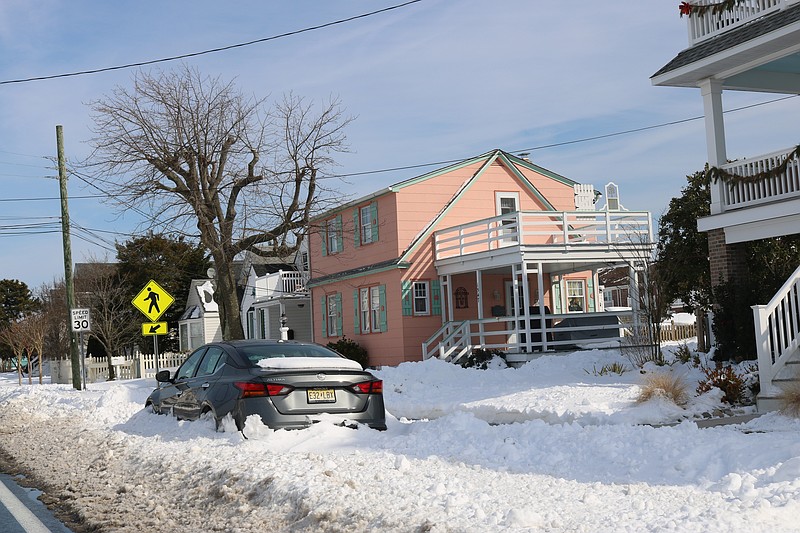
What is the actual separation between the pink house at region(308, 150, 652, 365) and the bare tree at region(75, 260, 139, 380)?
57.2ft

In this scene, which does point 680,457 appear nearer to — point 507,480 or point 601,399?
point 507,480

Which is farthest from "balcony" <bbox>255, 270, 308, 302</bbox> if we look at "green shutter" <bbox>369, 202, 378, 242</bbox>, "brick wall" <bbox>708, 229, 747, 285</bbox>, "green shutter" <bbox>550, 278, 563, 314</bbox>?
"brick wall" <bbox>708, 229, 747, 285</bbox>

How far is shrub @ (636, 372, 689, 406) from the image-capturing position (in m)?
14.3

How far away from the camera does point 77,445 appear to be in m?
13.7

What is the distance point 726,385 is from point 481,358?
1237 cm

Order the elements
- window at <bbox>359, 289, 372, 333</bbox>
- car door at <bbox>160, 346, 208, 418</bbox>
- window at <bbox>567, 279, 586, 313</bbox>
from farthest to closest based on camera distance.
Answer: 1. window at <bbox>359, 289, 372, 333</bbox>
2. window at <bbox>567, 279, 586, 313</bbox>
3. car door at <bbox>160, 346, 208, 418</bbox>

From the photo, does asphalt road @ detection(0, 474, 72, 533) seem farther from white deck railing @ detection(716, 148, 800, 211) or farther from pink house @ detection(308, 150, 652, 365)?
pink house @ detection(308, 150, 652, 365)

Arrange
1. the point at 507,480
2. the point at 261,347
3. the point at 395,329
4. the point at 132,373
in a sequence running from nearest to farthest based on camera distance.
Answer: the point at 507,480
the point at 261,347
the point at 395,329
the point at 132,373

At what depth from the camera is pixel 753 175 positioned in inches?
704

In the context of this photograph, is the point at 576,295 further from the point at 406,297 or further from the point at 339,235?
the point at 339,235

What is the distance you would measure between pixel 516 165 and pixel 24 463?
23026 millimetres

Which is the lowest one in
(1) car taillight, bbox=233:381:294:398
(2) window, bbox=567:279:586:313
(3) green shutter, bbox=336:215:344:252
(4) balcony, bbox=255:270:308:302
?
(1) car taillight, bbox=233:381:294:398

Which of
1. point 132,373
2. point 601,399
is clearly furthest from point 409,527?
point 132,373

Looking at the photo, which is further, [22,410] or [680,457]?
[22,410]
